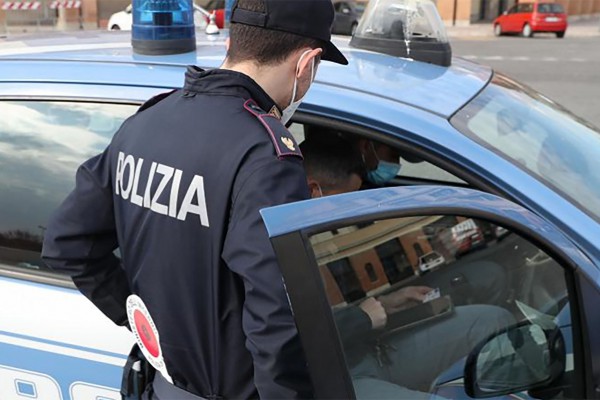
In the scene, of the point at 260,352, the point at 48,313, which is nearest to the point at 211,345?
the point at 260,352

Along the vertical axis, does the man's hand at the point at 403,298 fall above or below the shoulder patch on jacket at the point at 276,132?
below

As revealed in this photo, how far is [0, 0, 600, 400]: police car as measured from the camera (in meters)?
1.26

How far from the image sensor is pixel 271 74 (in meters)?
1.36

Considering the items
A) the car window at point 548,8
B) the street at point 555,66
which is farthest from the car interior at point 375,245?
the car window at point 548,8

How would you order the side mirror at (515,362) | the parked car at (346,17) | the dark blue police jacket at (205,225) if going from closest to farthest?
the dark blue police jacket at (205,225), the side mirror at (515,362), the parked car at (346,17)

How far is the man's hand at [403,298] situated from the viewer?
1382mm

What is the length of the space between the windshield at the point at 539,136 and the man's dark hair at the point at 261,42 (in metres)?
0.62

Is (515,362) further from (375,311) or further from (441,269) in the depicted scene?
(375,311)

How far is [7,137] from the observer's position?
2.00m

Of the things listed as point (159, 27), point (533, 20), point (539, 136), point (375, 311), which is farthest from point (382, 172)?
point (533, 20)

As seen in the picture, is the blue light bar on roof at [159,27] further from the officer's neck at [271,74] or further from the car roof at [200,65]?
the officer's neck at [271,74]

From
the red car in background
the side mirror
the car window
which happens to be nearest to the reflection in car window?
the side mirror

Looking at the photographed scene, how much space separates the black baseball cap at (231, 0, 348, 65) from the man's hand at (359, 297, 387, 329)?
538mm

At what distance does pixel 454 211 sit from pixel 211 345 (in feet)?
1.78
